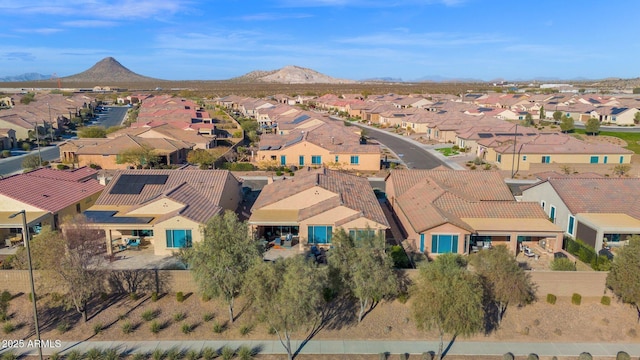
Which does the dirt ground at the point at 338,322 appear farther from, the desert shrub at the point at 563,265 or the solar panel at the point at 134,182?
the solar panel at the point at 134,182

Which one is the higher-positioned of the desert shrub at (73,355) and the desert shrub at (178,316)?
the desert shrub at (178,316)

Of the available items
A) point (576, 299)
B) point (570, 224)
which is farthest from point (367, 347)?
point (570, 224)

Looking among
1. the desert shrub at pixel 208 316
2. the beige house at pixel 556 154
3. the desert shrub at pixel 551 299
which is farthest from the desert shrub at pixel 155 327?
the beige house at pixel 556 154

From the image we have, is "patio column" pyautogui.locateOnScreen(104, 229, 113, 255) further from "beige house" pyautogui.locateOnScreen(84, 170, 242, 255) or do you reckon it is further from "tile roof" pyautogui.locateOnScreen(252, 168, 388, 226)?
"tile roof" pyautogui.locateOnScreen(252, 168, 388, 226)

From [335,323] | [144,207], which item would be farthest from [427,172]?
[144,207]

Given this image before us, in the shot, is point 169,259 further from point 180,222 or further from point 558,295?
point 558,295

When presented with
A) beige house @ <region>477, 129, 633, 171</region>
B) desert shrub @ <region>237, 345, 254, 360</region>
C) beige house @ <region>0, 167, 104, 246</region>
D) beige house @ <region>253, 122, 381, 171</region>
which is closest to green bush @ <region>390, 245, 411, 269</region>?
desert shrub @ <region>237, 345, 254, 360</region>

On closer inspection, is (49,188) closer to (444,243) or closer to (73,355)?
(73,355)
